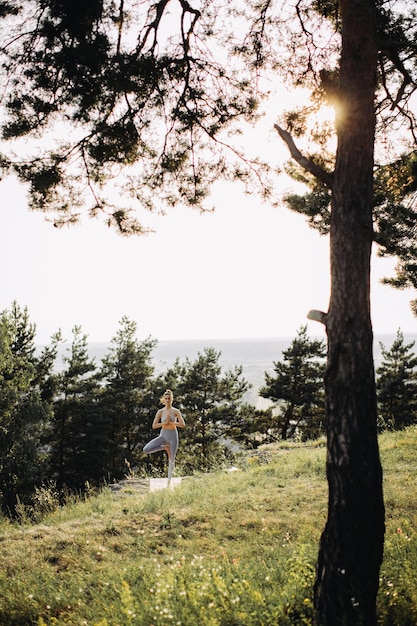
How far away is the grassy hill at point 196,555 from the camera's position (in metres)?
3.22

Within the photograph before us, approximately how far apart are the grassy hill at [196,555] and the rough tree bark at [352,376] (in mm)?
293

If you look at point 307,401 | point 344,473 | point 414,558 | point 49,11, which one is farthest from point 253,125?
point 307,401

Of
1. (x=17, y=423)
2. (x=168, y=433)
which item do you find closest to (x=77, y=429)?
(x=17, y=423)

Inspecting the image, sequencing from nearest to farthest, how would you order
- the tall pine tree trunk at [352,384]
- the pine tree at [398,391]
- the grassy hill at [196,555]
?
the tall pine tree trunk at [352,384] < the grassy hill at [196,555] < the pine tree at [398,391]

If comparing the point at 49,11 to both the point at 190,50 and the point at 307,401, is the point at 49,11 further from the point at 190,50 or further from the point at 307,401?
the point at 307,401

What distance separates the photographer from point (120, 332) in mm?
32875

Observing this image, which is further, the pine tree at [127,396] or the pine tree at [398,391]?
the pine tree at [398,391]

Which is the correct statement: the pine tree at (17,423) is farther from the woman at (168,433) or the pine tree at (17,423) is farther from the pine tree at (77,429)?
the woman at (168,433)

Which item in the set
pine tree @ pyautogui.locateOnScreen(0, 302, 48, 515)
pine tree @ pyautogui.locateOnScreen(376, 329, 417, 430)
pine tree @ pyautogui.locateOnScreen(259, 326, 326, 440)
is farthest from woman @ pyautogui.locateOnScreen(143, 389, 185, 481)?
pine tree @ pyautogui.locateOnScreen(376, 329, 417, 430)

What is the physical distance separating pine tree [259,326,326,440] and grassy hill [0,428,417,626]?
2306 cm

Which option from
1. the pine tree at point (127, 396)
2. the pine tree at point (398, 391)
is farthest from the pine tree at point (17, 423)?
the pine tree at point (398, 391)

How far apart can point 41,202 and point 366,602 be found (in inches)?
216

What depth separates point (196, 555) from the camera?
15.5 feet

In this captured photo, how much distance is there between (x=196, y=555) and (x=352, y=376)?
9.74ft
